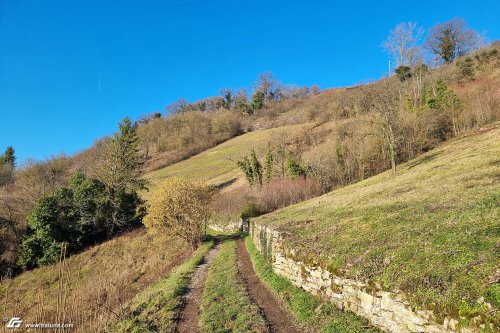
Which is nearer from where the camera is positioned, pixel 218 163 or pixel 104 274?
pixel 104 274

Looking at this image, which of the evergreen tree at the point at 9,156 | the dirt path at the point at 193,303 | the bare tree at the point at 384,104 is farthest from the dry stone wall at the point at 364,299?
the evergreen tree at the point at 9,156

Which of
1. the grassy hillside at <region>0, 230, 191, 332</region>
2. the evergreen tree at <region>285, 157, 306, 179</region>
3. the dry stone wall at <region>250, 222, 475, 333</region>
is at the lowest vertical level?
the grassy hillside at <region>0, 230, 191, 332</region>

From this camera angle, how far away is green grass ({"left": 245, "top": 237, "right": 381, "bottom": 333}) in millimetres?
7617

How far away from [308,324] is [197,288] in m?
6.48

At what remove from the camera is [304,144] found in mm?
55438

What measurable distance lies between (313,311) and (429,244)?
12.7 ft

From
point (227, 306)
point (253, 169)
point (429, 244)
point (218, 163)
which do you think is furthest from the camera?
point (218, 163)

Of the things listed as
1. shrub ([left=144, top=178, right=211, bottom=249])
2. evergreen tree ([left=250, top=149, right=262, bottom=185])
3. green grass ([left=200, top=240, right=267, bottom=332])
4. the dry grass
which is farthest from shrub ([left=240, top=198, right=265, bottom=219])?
the dry grass

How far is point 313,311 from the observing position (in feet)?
29.6

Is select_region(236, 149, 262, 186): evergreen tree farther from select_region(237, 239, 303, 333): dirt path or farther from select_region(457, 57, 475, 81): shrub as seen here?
select_region(457, 57, 475, 81): shrub

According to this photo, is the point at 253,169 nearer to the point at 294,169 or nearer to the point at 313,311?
the point at 294,169

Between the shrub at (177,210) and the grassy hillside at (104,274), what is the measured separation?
1.85m

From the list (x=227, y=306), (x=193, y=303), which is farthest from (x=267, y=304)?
(x=193, y=303)

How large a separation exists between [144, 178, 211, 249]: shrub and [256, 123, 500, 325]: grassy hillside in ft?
33.4
